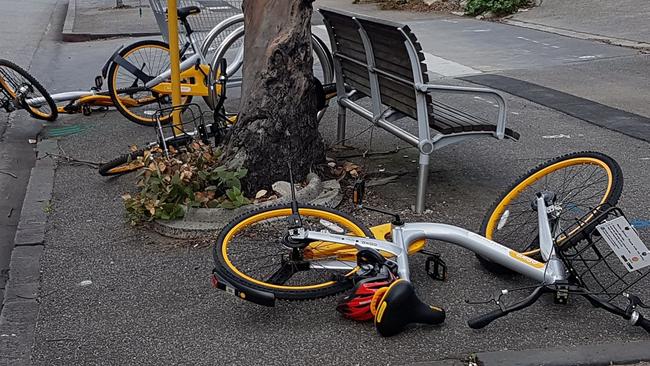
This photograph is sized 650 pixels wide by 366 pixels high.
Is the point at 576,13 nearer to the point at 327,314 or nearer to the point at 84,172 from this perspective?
the point at 84,172

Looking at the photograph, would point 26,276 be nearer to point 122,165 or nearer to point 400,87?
point 122,165

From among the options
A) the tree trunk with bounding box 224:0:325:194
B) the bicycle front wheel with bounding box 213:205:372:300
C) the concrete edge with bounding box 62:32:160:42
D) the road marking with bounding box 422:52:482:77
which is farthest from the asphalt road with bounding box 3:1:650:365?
the concrete edge with bounding box 62:32:160:42

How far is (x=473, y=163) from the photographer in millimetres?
6176

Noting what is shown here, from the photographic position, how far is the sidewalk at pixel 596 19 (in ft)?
41.6

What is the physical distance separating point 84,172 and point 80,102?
5.36ft

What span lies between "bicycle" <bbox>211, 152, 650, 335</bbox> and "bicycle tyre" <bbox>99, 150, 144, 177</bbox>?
169cm

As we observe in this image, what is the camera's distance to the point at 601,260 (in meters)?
3.85

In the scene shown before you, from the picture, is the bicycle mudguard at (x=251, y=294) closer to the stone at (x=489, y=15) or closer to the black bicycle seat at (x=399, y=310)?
the black bicycle seat at (x=399, y=310)

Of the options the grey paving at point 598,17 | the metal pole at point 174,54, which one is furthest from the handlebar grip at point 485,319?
the grey paving at point 598,17

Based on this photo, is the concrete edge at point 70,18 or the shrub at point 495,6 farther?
the shrub at point 495,6

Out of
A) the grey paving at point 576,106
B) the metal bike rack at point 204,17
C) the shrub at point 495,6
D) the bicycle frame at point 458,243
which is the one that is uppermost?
the metal bike rack at point 204,17

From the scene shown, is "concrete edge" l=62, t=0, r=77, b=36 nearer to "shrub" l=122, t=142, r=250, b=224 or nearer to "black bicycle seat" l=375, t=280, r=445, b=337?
"shrub" l=122, t=142, r=250, b=224

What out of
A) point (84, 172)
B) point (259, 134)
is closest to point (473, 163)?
point (259, 134)

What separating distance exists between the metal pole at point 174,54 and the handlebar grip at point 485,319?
311cm
